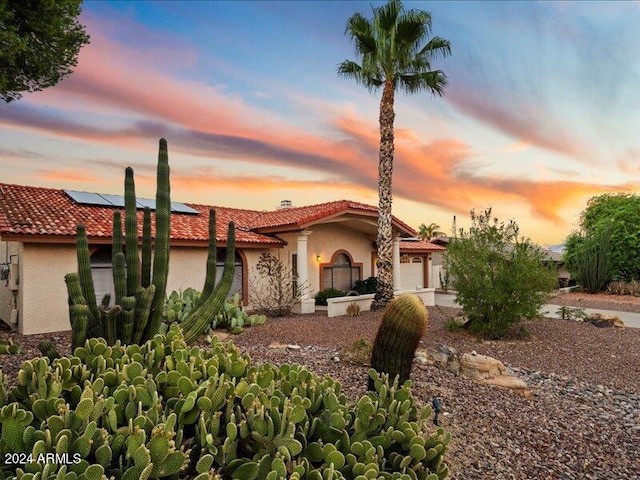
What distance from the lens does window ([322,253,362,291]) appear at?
18.7 metres

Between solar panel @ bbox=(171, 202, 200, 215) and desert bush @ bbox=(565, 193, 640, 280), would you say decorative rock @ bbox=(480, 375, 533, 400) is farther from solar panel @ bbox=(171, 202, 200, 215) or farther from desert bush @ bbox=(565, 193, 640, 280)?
desert bush @ bbox=(565, 193, 640, 280)

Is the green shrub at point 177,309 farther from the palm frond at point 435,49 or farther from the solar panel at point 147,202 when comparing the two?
the palm frond at point 435,49

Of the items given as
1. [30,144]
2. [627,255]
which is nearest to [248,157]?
[30,144]

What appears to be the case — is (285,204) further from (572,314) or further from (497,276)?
(572,314)

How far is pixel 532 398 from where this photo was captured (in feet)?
21.4

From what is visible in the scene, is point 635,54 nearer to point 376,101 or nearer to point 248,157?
point 376,101

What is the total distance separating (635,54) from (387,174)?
29.6 feet

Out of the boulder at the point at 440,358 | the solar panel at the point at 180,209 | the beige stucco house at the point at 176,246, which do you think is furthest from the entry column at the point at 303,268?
the boulder at the point at 440,358

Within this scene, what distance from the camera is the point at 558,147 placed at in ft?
52.4

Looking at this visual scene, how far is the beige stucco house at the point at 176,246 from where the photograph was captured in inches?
449

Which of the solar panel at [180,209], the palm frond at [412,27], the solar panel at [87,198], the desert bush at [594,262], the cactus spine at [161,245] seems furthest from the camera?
the desert bush at [594,262]

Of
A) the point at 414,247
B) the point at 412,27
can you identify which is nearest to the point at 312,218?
the point at 412,27

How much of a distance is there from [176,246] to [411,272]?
16.0 meters

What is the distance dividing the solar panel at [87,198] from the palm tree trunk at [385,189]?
34.4 ft
